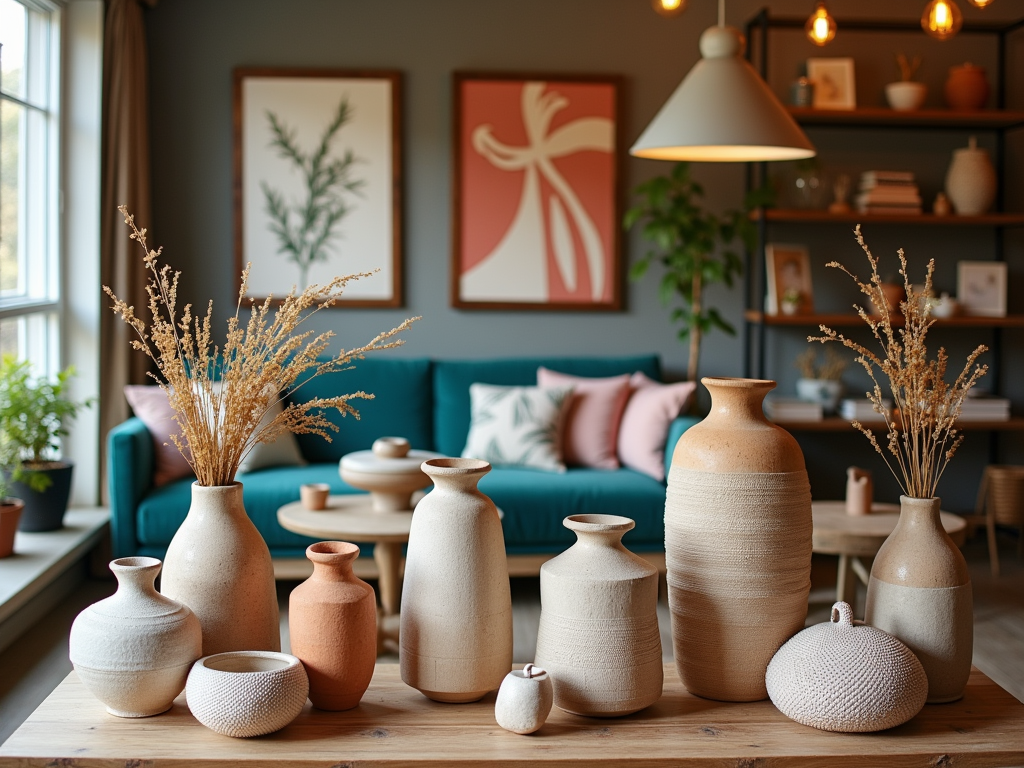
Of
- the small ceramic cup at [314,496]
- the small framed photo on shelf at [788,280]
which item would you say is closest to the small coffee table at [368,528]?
the small ceramic cup at [314,496]

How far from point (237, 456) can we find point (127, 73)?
11.3 ft

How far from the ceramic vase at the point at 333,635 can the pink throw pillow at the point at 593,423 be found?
2.90 metres

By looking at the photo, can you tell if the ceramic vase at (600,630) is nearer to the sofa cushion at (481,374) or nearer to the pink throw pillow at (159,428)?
the pink throw pillow at (159,428)

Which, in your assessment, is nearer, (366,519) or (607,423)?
(366,519)

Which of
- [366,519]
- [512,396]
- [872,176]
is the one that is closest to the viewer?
[366,519]

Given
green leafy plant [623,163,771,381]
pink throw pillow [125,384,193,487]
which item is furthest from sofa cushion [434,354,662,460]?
pink throw pillow [125,384,193,487]

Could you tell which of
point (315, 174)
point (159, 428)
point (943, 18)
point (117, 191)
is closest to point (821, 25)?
point (943, 18)

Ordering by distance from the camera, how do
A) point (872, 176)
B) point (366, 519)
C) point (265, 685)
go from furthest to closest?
point (872, 176) < point (366, 519) < point (265, 685)

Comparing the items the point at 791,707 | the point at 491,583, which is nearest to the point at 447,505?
the point at 491,583

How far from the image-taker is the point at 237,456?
1535 millimetres

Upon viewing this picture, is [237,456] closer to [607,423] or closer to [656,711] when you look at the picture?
[656,711]

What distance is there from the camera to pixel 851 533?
3324 mm

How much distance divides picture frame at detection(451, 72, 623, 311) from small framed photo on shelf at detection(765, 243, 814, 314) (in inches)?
28.5

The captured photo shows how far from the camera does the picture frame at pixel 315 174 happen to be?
475cm
